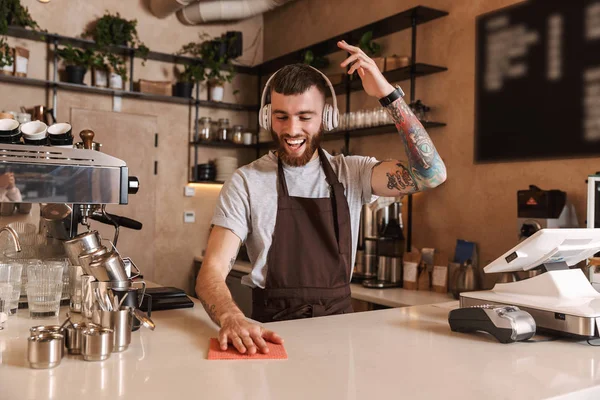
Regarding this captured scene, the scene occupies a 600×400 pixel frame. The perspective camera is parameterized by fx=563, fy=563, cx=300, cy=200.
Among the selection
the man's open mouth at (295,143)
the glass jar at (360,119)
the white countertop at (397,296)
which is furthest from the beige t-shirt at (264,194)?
the glass jar at (360,119)

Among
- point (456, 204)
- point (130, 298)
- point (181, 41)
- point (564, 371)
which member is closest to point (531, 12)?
point (456, 204)

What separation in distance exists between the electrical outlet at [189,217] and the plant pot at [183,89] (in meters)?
1.06

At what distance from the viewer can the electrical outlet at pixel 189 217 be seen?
5168mm

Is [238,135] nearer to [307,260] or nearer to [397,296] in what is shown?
[397,296]

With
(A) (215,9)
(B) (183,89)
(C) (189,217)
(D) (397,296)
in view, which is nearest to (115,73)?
(B) (183,89)

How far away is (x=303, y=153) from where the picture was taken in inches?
78.3

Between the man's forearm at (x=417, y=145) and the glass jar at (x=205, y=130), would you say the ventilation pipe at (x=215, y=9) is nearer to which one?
the glass jar at (x=205, y=130)

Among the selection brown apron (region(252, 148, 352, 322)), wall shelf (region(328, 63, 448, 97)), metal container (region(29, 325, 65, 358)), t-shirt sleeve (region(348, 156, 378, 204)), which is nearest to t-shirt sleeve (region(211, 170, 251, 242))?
brown apron (region(252, 148, 352, 322))

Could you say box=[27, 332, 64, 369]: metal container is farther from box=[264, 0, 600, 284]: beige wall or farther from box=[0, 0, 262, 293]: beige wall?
box=[0, 0, 262, 293]: beige wall

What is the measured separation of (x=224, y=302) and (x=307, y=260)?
0.43 m

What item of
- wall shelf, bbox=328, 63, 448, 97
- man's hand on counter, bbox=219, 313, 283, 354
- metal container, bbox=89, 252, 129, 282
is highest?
wall shelf, bbox=328, 63, 448, 97

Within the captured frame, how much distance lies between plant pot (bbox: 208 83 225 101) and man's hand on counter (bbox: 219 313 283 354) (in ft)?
13.0

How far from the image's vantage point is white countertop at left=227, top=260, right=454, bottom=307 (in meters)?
3.02

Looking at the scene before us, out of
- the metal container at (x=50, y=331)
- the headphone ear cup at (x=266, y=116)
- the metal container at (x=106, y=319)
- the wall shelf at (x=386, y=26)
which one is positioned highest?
the wall shelf at (x=386, y=26)
